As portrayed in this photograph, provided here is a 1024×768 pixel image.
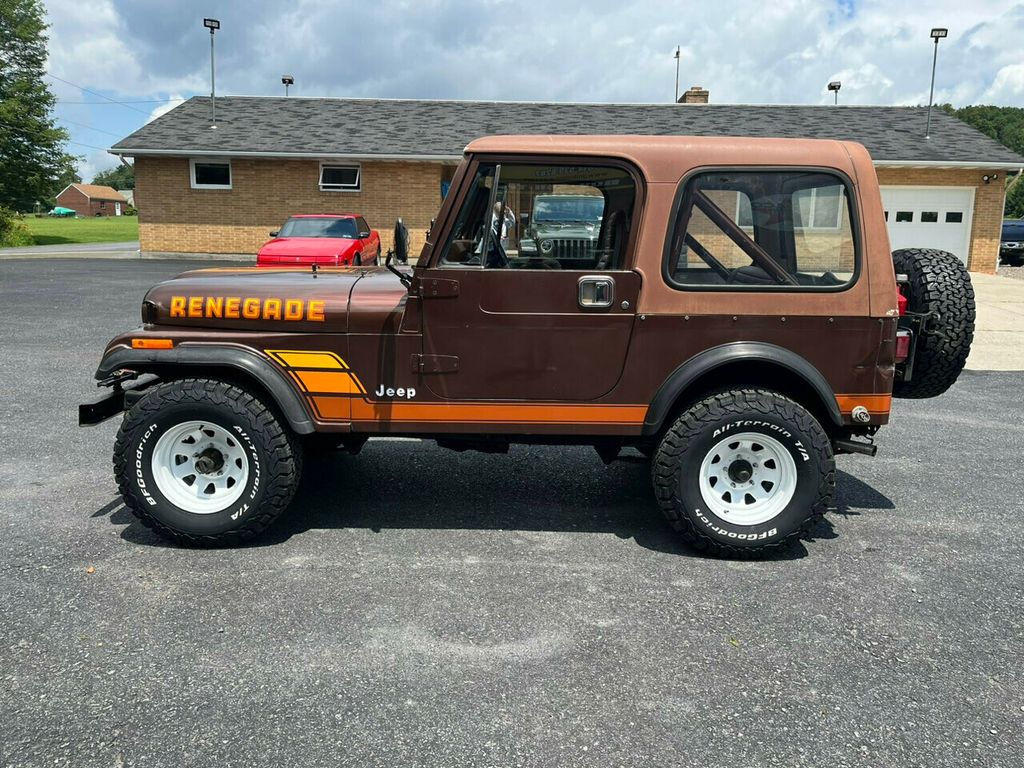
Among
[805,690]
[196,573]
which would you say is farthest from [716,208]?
[196,573]

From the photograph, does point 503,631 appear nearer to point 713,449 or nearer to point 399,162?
point 713,449

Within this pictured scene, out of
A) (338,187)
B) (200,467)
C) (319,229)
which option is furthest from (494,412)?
(338,187)

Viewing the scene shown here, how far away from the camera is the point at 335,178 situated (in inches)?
893

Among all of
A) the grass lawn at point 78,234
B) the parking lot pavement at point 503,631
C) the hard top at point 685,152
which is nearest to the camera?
the parking lot pavement at point 503,631

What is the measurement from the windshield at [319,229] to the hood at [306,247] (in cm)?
84

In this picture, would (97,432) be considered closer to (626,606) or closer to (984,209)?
(626,606)

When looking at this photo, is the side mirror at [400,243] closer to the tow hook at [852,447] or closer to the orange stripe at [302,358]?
the orange stripe at [302,358]

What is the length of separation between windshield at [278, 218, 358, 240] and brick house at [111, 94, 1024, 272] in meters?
5.82

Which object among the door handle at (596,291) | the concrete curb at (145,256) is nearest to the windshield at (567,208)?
the door handle at (596,291)

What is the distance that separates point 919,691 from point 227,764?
7.84 feet

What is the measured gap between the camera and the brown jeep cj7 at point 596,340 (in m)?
3.84

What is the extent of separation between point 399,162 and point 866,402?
20.0 m

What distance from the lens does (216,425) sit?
3982 millimetres

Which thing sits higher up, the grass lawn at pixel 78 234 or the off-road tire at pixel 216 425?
the grass lawn at pixel 78 234
